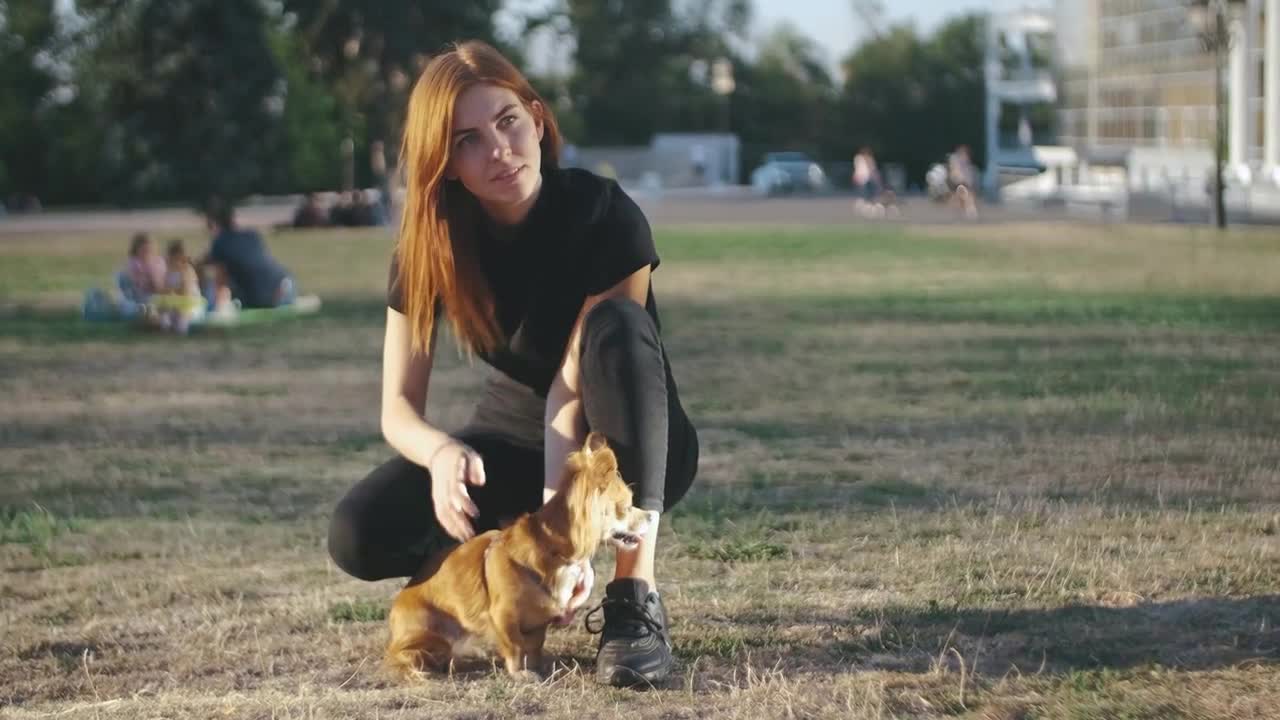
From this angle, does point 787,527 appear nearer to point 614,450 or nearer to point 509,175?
point 614,450

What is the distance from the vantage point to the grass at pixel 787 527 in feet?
13.8

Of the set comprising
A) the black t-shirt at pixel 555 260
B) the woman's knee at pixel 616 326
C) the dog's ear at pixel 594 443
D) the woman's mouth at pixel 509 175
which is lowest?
the dog's ear at pixel 594 443

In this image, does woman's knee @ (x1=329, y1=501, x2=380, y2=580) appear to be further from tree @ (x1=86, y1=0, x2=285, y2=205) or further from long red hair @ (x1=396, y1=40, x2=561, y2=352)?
tree @ (x1=86, y1=0, x2=285, y2=205)

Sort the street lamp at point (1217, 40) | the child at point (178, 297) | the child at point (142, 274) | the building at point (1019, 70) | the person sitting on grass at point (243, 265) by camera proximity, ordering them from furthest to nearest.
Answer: the building at point (1019, 70)
the street lamp at point (1217, 40)
the person sitting on grass at point (243, 265)
the child at point (142, 274)
the child at point (178, 297)

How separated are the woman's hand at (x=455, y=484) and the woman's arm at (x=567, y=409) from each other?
229mm

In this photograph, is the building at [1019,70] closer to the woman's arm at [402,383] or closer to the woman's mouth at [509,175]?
the woman's arm at [402,383]

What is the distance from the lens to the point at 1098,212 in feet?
138

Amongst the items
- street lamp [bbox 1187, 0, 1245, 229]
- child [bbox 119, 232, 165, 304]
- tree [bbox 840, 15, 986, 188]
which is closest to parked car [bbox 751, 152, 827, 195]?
tree [bbox 840, 15, 986, 188]

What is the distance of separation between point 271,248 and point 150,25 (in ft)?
38.2

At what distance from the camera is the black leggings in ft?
13.8

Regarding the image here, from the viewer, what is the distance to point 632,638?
4258 millimetres

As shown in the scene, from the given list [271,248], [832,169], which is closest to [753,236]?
[271,248]

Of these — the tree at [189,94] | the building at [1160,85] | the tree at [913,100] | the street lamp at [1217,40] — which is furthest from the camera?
the tree at [913,100]

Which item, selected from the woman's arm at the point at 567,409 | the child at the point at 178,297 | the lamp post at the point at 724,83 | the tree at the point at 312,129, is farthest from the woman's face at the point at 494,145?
the lamp post at the point at 724,83
